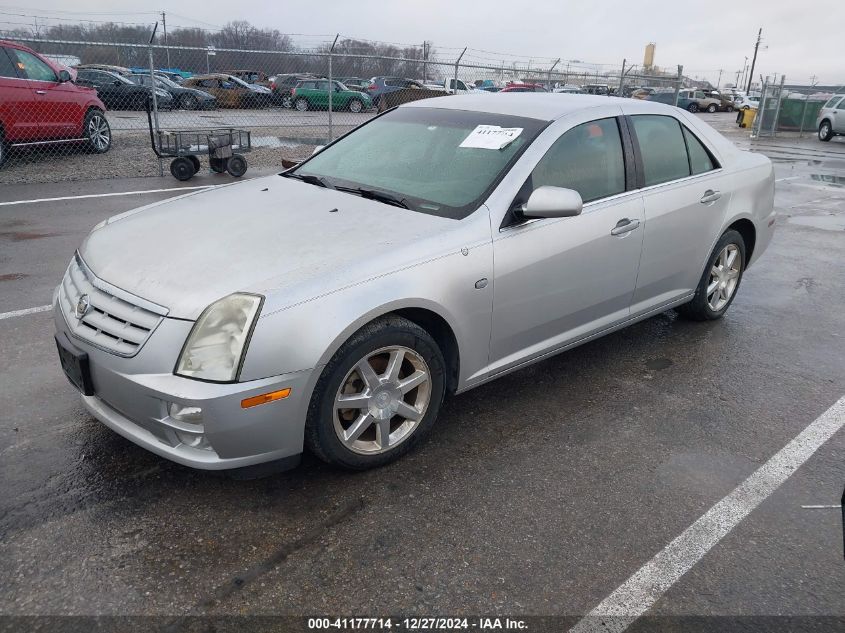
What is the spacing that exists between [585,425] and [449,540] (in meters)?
1.24

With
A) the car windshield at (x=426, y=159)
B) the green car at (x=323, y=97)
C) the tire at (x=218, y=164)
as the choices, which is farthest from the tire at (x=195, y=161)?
the green car at (x=323, y=97)

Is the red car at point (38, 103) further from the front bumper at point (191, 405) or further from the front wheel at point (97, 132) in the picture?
the front bumper at point (191, 405)

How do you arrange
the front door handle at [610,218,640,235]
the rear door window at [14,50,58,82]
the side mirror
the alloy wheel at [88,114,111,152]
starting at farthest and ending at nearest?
the alloy wheel at [88,114,111,152] < the rear door window at [14,50,58,82] < the front door handle at [610,218,640,235] < the side mirror

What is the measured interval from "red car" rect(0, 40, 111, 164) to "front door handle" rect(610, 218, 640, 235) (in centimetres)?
946

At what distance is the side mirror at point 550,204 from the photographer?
3256 mm

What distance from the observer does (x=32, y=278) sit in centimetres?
548

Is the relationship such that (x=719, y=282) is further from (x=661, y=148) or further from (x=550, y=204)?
(x=550, y=204)

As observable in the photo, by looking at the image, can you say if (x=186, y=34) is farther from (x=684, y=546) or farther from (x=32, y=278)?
(x=684, y=546)

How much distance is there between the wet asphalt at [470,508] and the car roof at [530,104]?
155 centimetres

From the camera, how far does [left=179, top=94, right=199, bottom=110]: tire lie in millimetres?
23062

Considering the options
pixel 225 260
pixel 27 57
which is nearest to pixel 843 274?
pixel 225 260

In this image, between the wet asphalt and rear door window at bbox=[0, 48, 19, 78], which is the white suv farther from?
rear door window at bbox=[0, 48, 19, 78]

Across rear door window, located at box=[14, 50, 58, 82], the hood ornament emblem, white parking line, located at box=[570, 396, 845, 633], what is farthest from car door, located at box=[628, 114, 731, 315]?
rear door window, located at box=[14, 50, 58, 82]

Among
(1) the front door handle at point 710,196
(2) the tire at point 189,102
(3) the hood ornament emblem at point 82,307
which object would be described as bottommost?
(3) the hood ornament emblem at point 82,307
